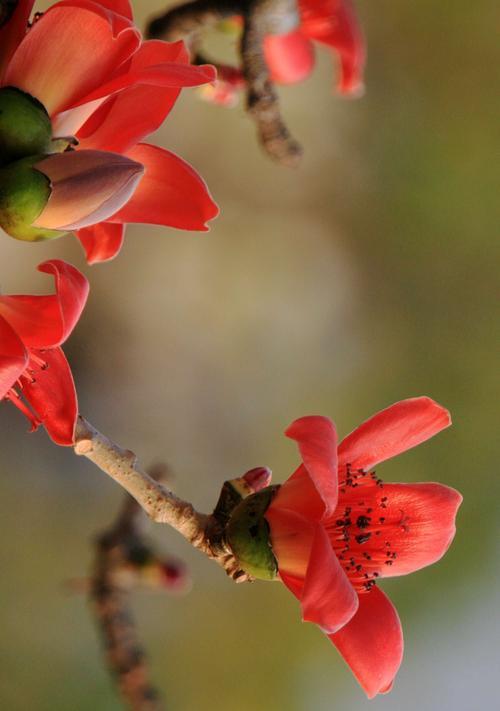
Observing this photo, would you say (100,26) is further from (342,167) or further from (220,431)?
(342,167)

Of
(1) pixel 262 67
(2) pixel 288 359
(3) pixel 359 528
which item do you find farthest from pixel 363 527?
(2) pixel 288 359

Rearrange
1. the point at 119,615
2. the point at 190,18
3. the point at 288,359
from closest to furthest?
the point at 190,18
the point at 119,615
the point at 288,359

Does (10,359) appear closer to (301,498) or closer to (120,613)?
(301,498)

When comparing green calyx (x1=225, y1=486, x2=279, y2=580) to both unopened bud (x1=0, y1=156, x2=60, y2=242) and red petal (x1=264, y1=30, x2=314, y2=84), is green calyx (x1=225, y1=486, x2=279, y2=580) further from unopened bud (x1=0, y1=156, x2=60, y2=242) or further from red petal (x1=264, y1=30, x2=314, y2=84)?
red petal (x1=264, y1=30, x2=314, y2=84)

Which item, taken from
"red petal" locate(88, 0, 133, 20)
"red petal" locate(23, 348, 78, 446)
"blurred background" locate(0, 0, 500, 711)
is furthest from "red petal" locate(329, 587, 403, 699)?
"blurred background" locate(0, 0, 500, 711)

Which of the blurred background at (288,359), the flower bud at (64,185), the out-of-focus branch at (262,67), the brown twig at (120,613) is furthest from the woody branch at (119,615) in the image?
the blurred background at (288,359)

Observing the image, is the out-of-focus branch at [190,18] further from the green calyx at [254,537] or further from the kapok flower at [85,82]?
the green calyx at [254,537]
